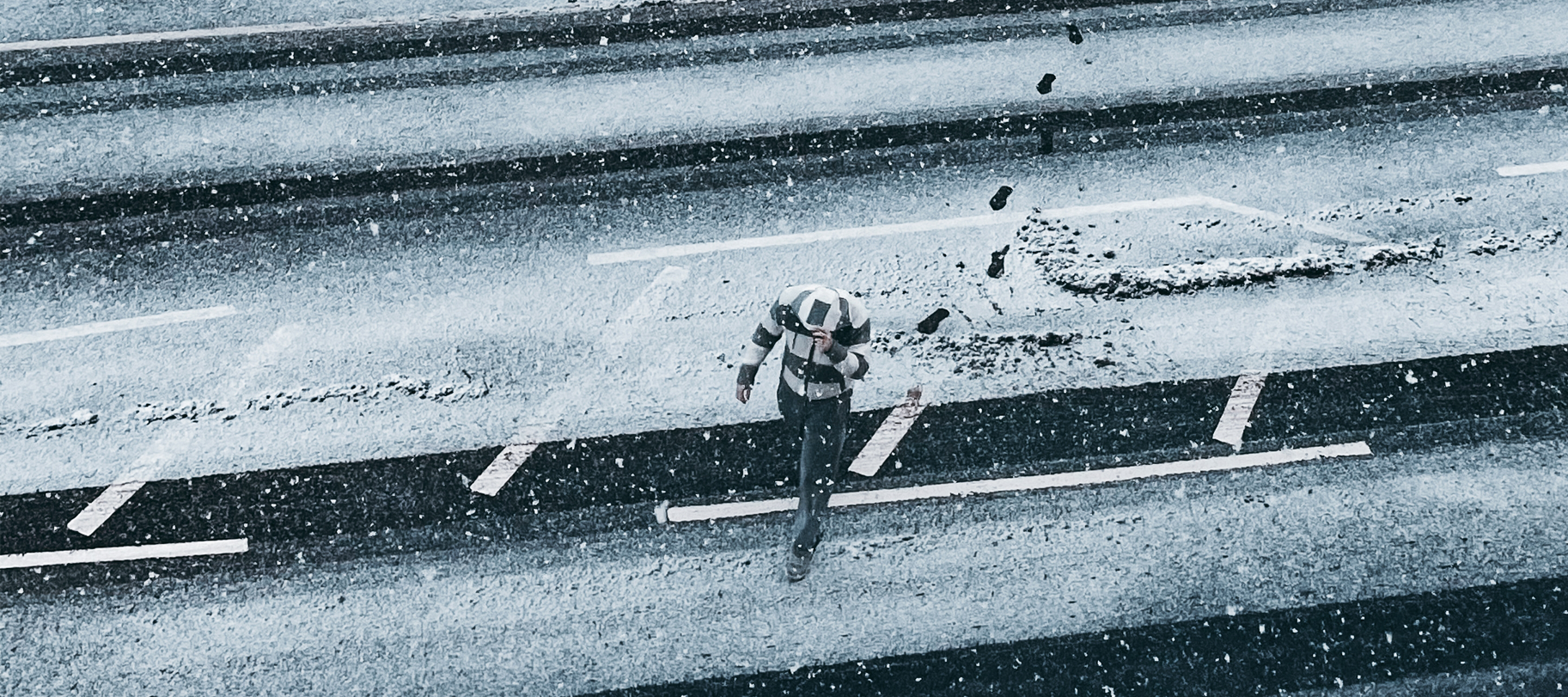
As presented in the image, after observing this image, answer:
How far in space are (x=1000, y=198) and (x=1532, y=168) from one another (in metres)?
3.95

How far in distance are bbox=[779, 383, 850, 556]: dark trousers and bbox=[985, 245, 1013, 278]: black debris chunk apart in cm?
221

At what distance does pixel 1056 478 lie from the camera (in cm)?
727

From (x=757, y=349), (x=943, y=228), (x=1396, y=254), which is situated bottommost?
(x=1396, y=254)

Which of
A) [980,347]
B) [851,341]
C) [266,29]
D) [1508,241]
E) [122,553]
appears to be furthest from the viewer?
[266,29]

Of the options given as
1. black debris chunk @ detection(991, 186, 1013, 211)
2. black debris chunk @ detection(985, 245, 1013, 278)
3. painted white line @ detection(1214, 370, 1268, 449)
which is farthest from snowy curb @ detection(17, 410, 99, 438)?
painted white line @ detection(1214, 370, 1268, 449)

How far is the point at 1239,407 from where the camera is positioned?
24.8ft

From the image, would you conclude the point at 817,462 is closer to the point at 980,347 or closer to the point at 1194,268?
the point at 980,347

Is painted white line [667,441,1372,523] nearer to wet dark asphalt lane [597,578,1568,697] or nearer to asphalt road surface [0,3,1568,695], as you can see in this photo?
asphalt road surface [0,3,1568,695]

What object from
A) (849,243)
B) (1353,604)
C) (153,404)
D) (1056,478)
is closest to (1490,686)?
(1353,604)

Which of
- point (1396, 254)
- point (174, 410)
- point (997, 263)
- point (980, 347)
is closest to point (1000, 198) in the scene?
A: point (997, 263)

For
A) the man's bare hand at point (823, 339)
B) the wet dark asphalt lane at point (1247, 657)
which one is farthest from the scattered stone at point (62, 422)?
the man's bare hand at point (823, 339)

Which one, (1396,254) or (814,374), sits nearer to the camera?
(814,374)

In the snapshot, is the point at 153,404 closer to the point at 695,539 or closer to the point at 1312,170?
the point at 695,539

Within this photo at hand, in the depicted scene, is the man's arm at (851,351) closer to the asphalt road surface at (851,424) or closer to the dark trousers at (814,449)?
the dark trousers at (814,449)
